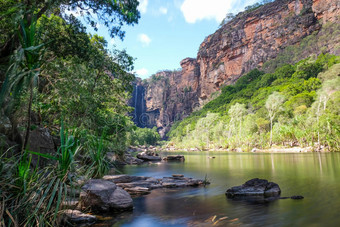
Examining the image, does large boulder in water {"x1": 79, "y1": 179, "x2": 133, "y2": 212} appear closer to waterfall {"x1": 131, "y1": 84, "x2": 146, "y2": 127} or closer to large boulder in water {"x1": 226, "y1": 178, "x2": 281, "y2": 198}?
large boulder in water {"x1": 226, "y1": 178, "x2": 281, "y2": 198}

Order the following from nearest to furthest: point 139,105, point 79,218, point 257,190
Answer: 1. point 79,218
2. point 257,190
3. point 139,105

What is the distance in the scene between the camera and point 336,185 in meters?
10.0

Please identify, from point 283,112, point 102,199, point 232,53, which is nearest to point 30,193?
point 102,199

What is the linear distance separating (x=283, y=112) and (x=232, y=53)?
2501 inches

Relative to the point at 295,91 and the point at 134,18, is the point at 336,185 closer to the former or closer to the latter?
the point at 134,18

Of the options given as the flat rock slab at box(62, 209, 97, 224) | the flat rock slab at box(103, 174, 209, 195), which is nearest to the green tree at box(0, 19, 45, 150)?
the flat rock slab at box(62, 209, 97, 224)

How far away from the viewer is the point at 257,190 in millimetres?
8742

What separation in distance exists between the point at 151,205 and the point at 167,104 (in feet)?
474

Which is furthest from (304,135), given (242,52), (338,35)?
(242,52)

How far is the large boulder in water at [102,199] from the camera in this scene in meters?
7.11

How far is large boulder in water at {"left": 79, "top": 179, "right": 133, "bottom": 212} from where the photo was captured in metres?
7.11

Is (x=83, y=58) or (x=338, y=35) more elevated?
(x=338, y=35)

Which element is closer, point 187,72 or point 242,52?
point 242,52

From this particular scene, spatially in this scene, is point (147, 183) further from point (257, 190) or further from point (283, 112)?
point (283, 112)
